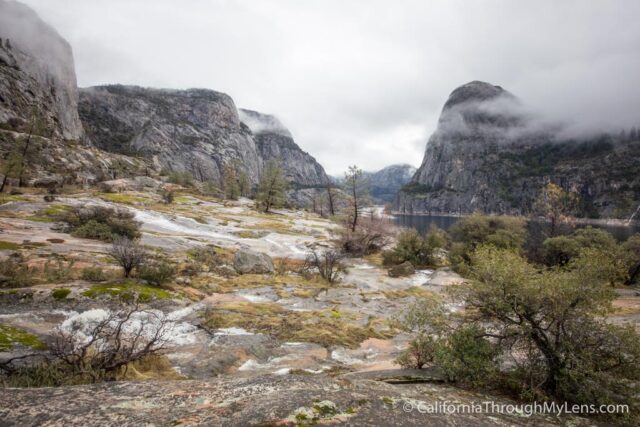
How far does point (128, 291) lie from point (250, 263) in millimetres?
10328

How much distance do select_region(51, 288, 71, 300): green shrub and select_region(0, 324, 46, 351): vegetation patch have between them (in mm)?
3184

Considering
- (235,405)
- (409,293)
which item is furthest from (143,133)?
(235,405)

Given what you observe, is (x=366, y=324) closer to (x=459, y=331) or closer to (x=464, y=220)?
(x=459, y=331)

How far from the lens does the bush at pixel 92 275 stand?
1275 cm

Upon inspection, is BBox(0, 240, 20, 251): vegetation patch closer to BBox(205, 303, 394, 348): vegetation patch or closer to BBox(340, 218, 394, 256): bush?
BBox(205, 303, 394, 348): vegetation patch

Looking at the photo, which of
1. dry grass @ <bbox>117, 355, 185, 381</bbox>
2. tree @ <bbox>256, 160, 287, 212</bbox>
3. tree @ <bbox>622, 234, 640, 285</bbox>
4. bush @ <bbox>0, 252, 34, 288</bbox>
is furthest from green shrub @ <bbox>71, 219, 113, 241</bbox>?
tree @ <bbox>622, 234, 640, 285</bbox>

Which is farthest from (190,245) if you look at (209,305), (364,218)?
(364,218)

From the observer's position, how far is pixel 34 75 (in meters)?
98.0

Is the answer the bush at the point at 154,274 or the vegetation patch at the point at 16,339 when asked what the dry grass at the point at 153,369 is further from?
the bush at the point at 154,274

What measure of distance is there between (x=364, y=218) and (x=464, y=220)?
15079 mm

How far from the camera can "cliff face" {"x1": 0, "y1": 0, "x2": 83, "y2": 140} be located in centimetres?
8181

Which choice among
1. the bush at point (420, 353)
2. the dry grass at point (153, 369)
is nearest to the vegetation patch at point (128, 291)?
the dry grass at point (153, 369)

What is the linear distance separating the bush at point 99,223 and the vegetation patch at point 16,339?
46.2ft

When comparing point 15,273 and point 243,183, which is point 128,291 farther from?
point 243,183
